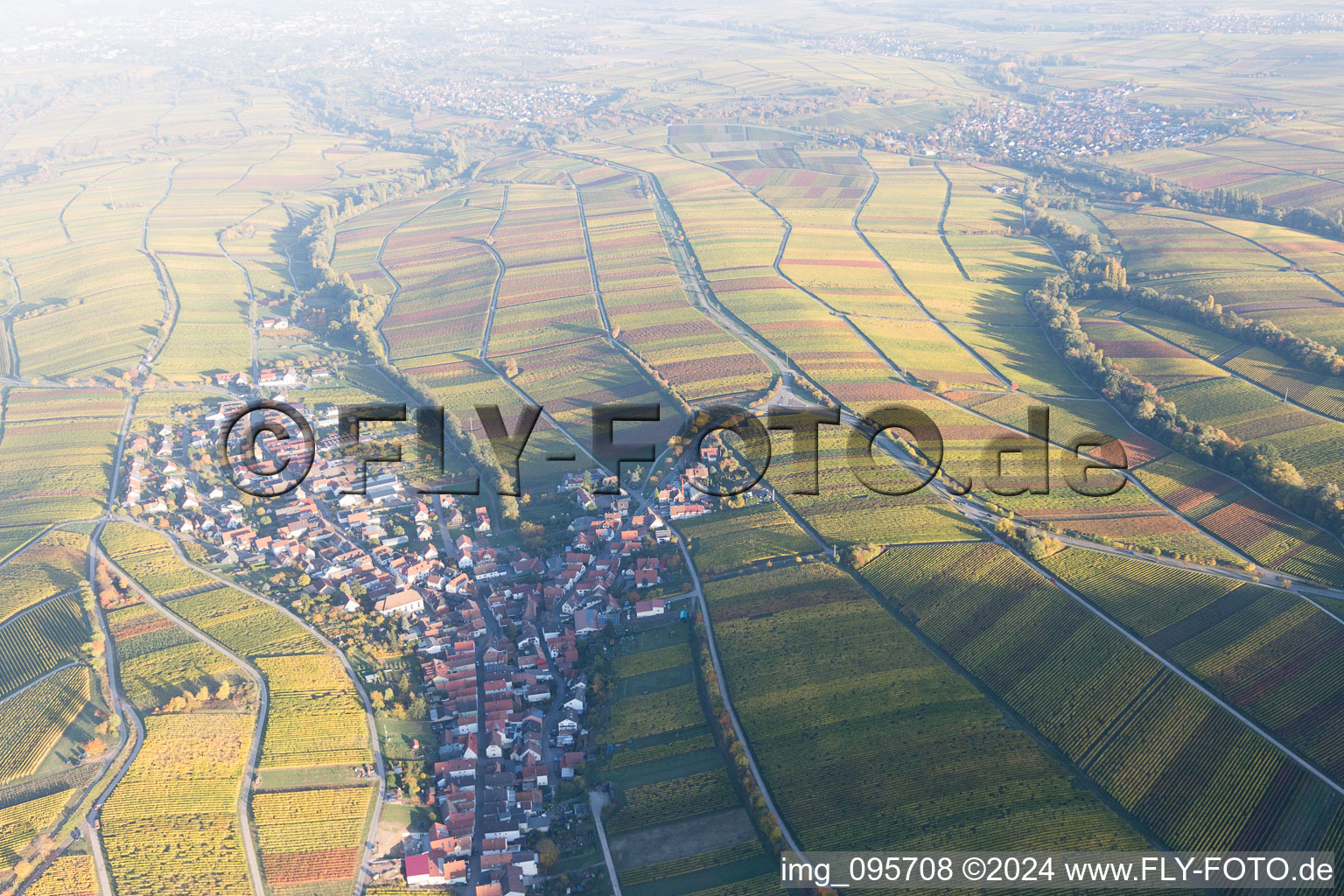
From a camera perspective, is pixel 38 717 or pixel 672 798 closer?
pixel 672 798

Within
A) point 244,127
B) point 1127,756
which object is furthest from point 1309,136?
point 244,127

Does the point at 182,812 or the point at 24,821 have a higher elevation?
the point at 24,821

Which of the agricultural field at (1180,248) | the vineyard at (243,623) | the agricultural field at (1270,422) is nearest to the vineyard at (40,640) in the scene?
the vineyard at (243,623)

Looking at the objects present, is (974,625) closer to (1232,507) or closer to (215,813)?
(1232,507)

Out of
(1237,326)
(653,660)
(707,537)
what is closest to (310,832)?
(653,660)

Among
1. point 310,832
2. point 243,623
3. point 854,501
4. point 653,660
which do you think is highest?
point 854,501

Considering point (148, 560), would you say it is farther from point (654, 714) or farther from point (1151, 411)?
point (1151, 411)

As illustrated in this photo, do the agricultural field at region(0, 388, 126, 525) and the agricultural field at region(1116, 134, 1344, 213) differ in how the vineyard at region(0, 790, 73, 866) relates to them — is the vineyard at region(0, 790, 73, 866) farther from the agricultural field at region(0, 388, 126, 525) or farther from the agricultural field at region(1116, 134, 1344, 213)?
the agricultural field at region(1116, 134, 1344, 213)
